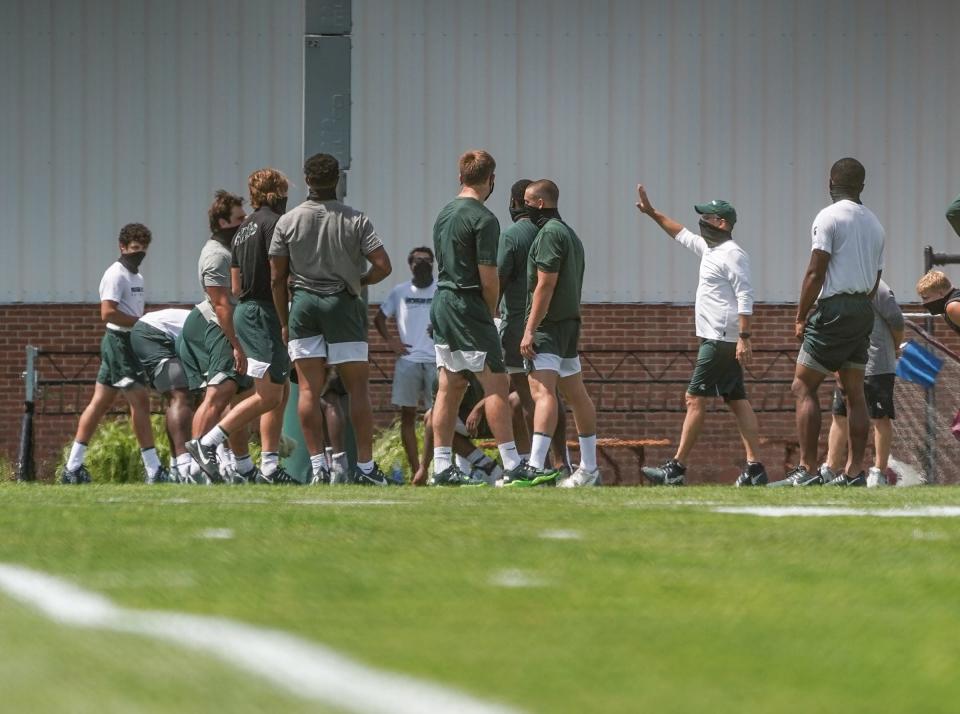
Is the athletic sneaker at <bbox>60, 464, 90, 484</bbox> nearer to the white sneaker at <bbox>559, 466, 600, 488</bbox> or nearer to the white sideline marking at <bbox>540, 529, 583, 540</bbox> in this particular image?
the white sneaker at <bbox>559, 466, 600, 488</bbox>

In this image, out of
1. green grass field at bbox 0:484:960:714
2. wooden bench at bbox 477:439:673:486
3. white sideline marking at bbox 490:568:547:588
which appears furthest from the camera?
wooden bench at bbox 477:439:673:486

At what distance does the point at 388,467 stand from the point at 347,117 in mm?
4318

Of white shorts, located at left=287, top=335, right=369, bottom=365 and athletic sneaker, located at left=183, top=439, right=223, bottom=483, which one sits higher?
Result: white shorts, located at left=287, top=335, right=369, bottom=365

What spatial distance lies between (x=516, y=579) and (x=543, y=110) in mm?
14911

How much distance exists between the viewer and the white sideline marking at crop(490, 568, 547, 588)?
4340 millimetres

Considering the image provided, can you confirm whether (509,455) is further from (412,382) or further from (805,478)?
(412,382)

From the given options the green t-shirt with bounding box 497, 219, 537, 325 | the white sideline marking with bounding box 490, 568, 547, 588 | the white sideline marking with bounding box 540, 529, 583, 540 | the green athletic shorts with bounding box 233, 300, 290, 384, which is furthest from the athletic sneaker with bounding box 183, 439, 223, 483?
the white sideline marking with bounding box 490, 568, 547, 588

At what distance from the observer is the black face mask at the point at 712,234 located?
12039mm

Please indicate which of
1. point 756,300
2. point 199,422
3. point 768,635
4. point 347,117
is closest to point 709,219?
point 347,117

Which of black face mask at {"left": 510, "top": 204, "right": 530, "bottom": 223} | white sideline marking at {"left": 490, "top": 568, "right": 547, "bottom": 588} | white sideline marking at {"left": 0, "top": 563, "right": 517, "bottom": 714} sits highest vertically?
black face mask at {"left": 510, "top": 204, "right": 530, "bottom": 223}

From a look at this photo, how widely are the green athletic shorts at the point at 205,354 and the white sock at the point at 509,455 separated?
1947 millimetres

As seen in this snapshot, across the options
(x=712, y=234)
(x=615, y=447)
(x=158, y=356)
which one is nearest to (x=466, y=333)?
(x=712, y=234)

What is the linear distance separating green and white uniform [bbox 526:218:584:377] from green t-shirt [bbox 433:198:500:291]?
37 cm

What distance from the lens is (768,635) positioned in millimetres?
3525
